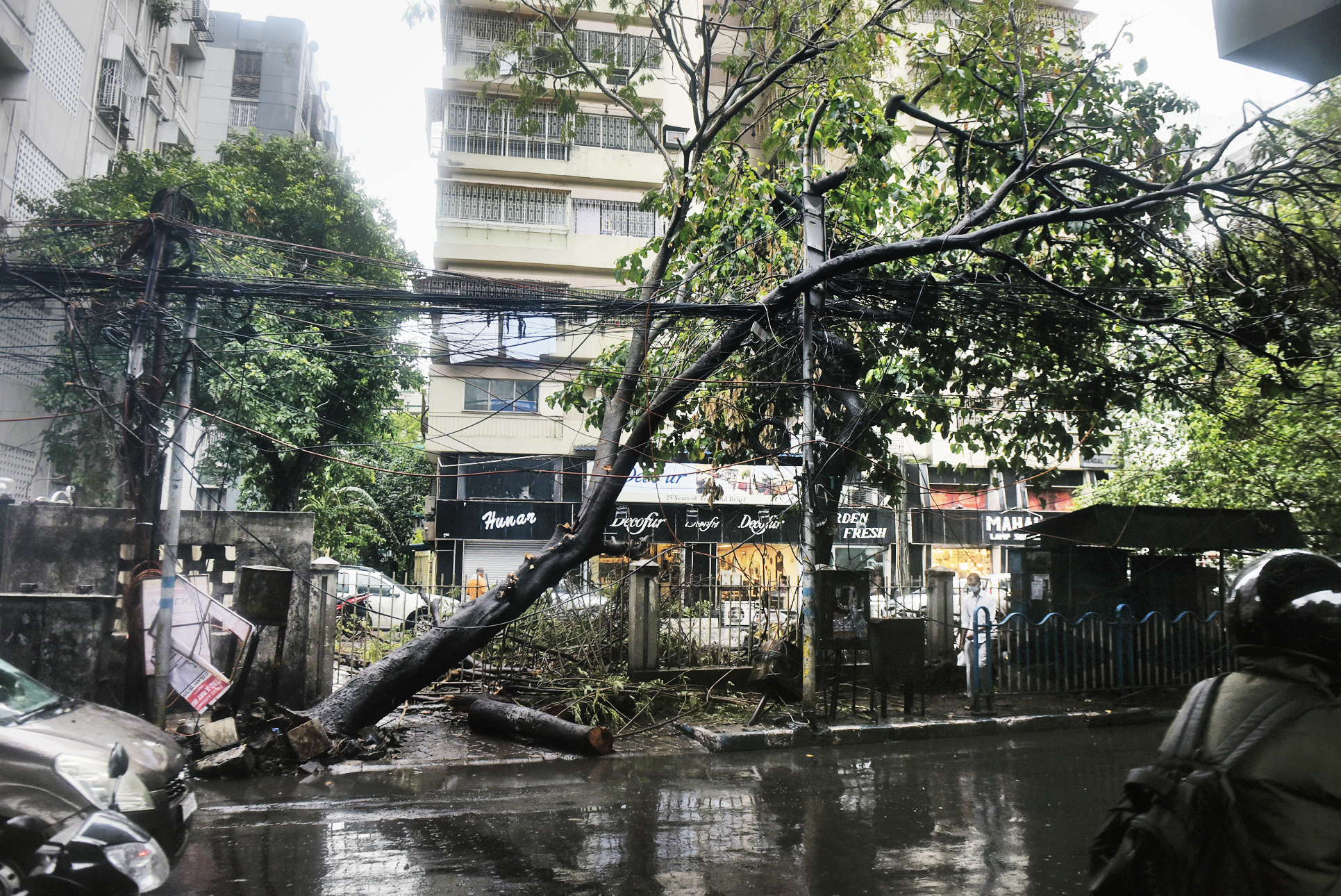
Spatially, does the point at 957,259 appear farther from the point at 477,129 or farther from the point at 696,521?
the point at 477,129

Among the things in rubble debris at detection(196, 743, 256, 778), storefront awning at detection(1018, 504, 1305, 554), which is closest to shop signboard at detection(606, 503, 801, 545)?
storefront awning at detection(1018, 504, 1305, 554)

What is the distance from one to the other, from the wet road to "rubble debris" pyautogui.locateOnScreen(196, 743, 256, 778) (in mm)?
206

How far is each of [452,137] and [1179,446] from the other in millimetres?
21743

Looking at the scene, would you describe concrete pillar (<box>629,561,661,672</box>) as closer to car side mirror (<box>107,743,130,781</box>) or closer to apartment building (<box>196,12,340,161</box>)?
car side mirror (<box>107,743,130,781</box>)

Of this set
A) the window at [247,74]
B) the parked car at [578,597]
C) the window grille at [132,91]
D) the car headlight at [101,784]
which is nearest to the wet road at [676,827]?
the car headlight at [101,784]

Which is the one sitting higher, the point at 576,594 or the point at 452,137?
the point at 452,137

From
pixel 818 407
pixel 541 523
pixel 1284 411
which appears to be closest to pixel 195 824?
pixel 818 407

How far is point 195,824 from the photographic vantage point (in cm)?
606

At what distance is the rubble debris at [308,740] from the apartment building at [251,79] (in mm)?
33777

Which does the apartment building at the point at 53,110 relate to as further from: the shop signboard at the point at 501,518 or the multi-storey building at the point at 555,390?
the shop signboard at the point at 501,518

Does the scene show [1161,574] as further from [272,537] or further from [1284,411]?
[272,537]

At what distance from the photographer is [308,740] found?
7816 mm

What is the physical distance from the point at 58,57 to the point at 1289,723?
2259 centimetres

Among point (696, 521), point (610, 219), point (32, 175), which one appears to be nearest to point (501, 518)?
point (696, 521)
